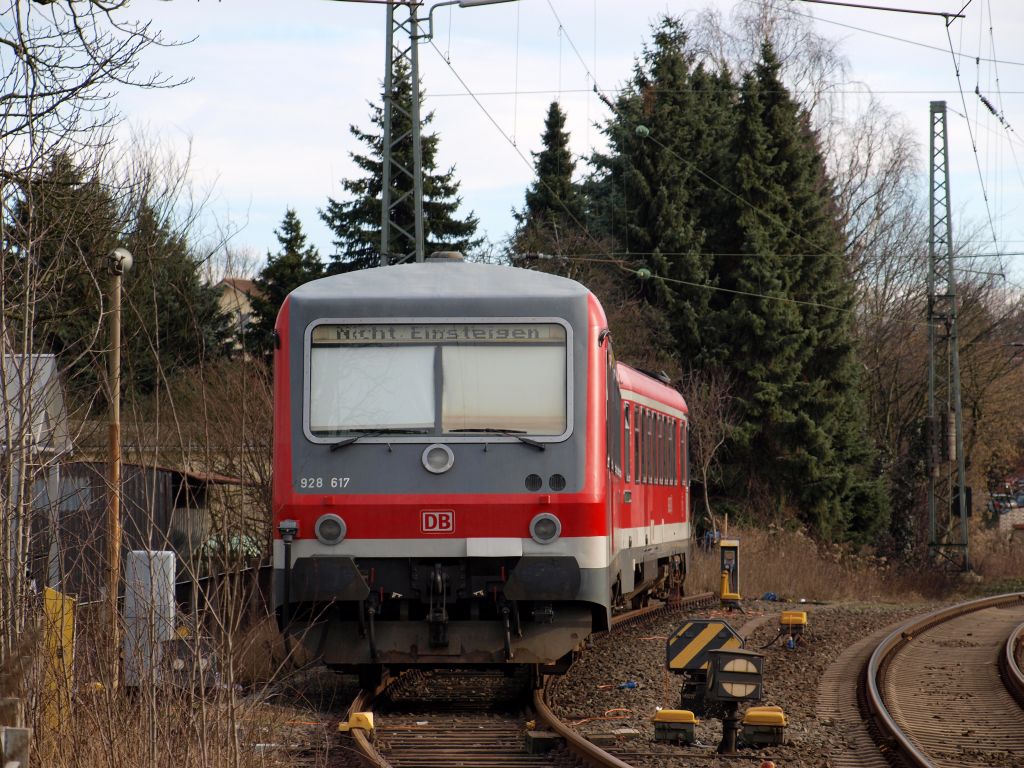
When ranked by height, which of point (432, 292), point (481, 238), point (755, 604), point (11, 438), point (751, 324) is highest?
point (481, 238)

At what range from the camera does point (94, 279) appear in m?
6.51

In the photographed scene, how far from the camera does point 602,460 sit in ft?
33.7

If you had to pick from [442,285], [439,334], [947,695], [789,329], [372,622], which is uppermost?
[789,329]

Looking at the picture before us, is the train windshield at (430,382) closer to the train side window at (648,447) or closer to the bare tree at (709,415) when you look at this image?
the train side window at (648,447)

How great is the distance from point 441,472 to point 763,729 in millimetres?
2805

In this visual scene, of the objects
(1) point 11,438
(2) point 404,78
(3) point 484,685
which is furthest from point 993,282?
(1) point 11,438

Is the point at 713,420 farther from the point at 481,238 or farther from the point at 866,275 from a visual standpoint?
the point at 866,275

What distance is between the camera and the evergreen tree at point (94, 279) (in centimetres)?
693

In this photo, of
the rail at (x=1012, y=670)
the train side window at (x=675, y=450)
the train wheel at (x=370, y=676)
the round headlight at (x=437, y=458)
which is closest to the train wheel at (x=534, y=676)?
the train wheel at (x=370, y=676)

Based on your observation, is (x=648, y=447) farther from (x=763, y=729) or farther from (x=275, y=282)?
(x=275, y=282)

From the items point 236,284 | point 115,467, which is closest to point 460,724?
point 115,467

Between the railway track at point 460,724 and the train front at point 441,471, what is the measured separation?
1.58 ft

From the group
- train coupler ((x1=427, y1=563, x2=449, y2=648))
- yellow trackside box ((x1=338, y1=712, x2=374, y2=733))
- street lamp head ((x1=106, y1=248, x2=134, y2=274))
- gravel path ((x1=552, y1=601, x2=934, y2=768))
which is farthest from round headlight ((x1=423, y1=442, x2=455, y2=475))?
street lamp head ((x1=106, y1=248, x2=134, y2=274))

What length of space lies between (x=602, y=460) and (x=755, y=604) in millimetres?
14240
